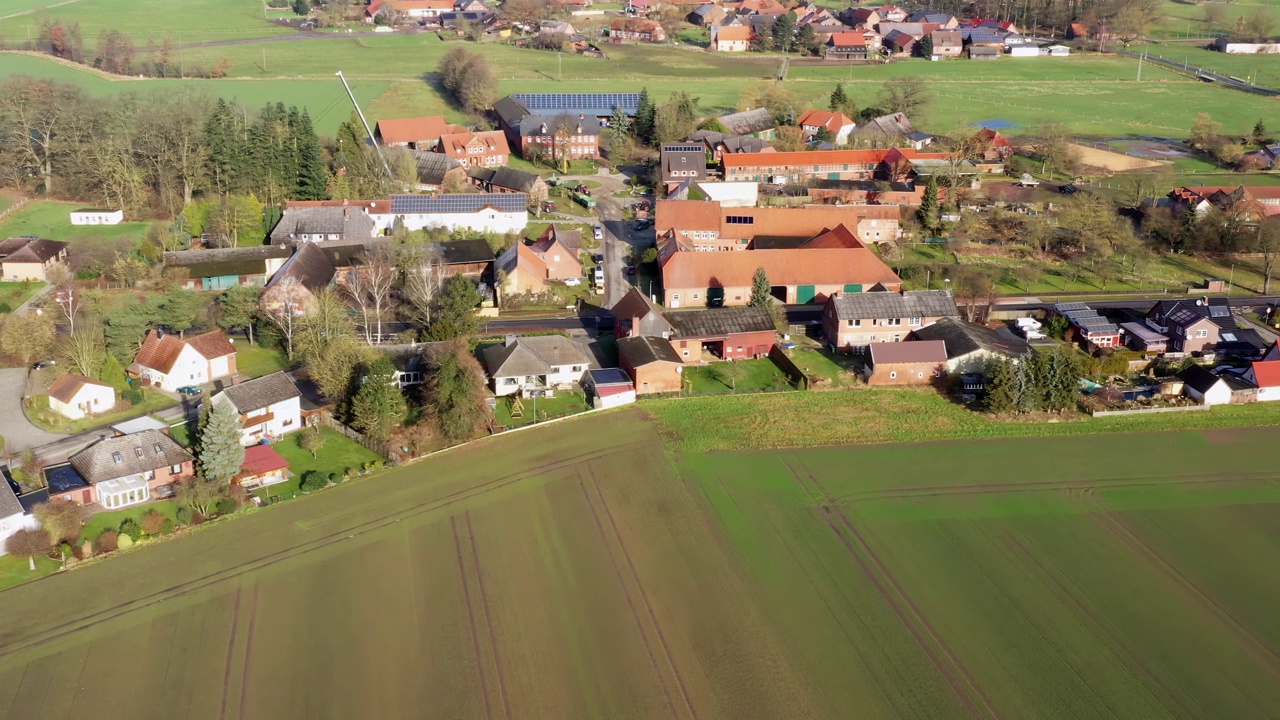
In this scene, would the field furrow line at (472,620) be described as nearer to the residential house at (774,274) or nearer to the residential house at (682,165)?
the residential house at (774,274)

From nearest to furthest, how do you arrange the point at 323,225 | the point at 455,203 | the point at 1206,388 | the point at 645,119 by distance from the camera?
the point at 1206,388 → the point at 323,225 → the point at 455,203 → the point at 645,119

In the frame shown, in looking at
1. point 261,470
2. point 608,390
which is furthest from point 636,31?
point 261,470

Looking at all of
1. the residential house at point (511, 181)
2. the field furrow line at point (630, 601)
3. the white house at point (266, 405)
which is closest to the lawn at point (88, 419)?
the white house at point (266, 405)

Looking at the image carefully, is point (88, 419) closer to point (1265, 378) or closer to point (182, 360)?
point (182, 360)

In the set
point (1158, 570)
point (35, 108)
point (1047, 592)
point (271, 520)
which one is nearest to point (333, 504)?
point (271, 520)

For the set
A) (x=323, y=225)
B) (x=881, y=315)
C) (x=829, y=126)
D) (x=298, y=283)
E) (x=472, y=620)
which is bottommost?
(x=472, y=620)

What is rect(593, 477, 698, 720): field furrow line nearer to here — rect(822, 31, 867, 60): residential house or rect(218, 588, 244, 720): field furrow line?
rect(218, 588, 244, 720): field furrow line
